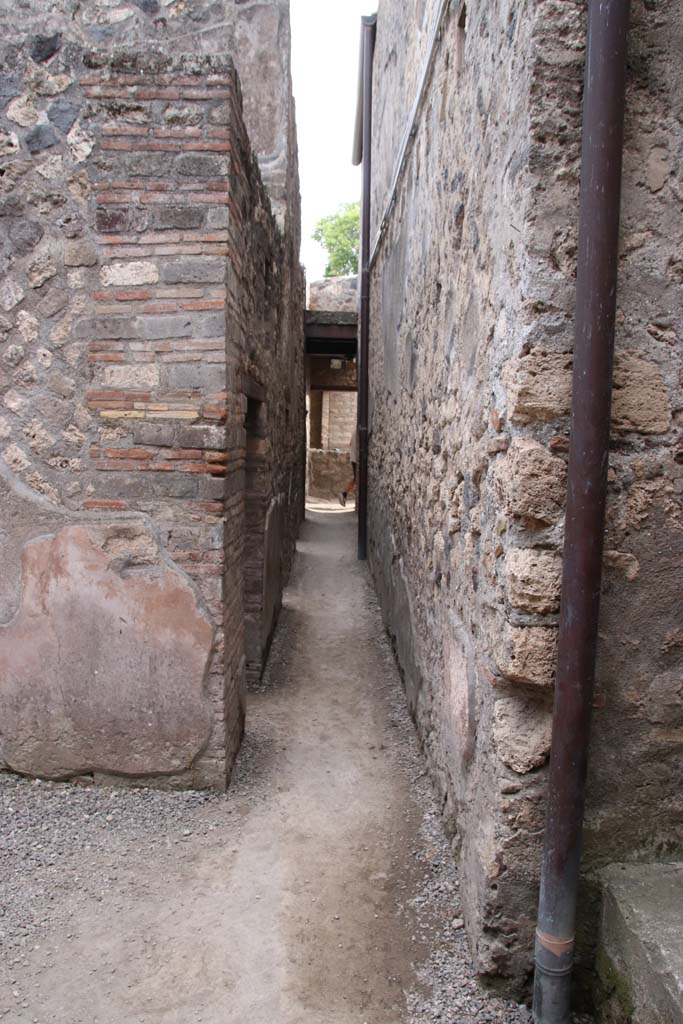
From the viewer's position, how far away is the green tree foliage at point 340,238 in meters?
33.1

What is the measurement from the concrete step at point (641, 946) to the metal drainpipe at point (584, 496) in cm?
10

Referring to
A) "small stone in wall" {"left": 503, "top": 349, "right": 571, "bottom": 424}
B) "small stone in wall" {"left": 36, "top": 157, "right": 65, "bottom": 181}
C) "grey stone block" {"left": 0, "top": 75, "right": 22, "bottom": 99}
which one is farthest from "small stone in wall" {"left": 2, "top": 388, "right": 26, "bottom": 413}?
"small stone in wall" {"left": 503, "top": 349, "right": 571, "bottom": 424}

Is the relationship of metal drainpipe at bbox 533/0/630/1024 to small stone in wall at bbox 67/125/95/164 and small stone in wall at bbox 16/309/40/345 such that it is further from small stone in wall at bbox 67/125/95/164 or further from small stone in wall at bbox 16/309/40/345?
small stone in wall at bbox 16/309/40/345

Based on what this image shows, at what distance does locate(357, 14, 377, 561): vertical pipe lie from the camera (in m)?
7.59

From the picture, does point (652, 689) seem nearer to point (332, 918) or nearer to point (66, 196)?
point (332, 918)

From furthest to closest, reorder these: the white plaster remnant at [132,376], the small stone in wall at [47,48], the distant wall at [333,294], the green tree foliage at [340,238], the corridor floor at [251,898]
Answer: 1. the green tree foliage at [340,238]
2. the distant wall at [333,294]
3. the white plaster remnant at [132,376]
4. the small stone in wall at [47,48]
5. the corridor floor at [251,898]

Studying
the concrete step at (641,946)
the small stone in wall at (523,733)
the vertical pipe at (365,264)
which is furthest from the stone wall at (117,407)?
the vertical pipe at (365,264)

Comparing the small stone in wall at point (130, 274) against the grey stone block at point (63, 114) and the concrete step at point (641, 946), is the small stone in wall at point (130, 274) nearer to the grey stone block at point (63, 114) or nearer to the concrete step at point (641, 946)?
the grey stone block at point (63, 114)

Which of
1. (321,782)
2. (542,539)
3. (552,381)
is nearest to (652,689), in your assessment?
(542,539)

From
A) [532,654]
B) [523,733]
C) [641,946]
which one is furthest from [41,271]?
[641,946]

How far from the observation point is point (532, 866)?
6.02 ft

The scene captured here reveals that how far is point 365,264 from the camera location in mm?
8180

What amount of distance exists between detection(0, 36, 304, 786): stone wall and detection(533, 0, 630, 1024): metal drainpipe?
5.22 feet

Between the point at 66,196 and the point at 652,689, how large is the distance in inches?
110
